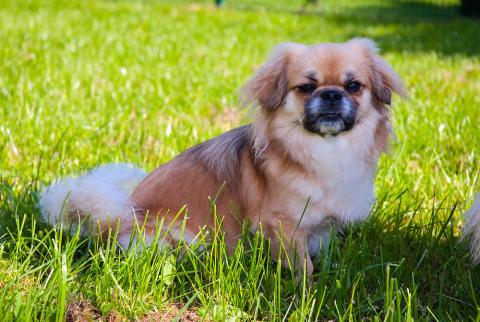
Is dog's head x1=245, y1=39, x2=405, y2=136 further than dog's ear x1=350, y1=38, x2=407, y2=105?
No

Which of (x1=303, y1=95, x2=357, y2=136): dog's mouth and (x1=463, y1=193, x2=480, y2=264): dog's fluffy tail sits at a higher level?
(x1=303, y1=95, x2=357, y2=136): dog's mouth

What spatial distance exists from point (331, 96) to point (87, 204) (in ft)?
3.21

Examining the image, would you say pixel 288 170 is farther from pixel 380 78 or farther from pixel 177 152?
pixel 177 152

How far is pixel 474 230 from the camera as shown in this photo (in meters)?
2.18

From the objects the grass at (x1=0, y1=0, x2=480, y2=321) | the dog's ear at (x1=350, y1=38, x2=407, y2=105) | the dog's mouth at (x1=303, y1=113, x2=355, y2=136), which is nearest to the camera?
the grass at (x1=0, y1=0, x2=480, y2=321)

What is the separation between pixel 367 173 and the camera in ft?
7.94

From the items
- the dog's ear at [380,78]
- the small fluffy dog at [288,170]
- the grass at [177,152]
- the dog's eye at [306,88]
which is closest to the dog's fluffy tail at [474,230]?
the grass at [177,152]

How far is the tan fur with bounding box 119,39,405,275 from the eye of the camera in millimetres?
2305

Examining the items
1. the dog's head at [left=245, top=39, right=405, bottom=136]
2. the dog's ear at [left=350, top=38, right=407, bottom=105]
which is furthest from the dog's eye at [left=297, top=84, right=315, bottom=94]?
the dog's ear at [left=350, top=38, right=407, bottom=105]

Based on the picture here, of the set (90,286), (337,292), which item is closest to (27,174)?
(90,286)

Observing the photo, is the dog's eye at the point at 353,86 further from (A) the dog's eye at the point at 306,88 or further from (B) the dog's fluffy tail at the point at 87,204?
(B) the dog's fluffy tail at the point at 87,204

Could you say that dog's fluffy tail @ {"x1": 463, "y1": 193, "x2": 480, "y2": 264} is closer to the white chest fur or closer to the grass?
the grass

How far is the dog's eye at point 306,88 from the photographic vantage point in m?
2.32

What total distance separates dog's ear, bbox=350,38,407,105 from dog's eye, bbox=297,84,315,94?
0.85 feet
